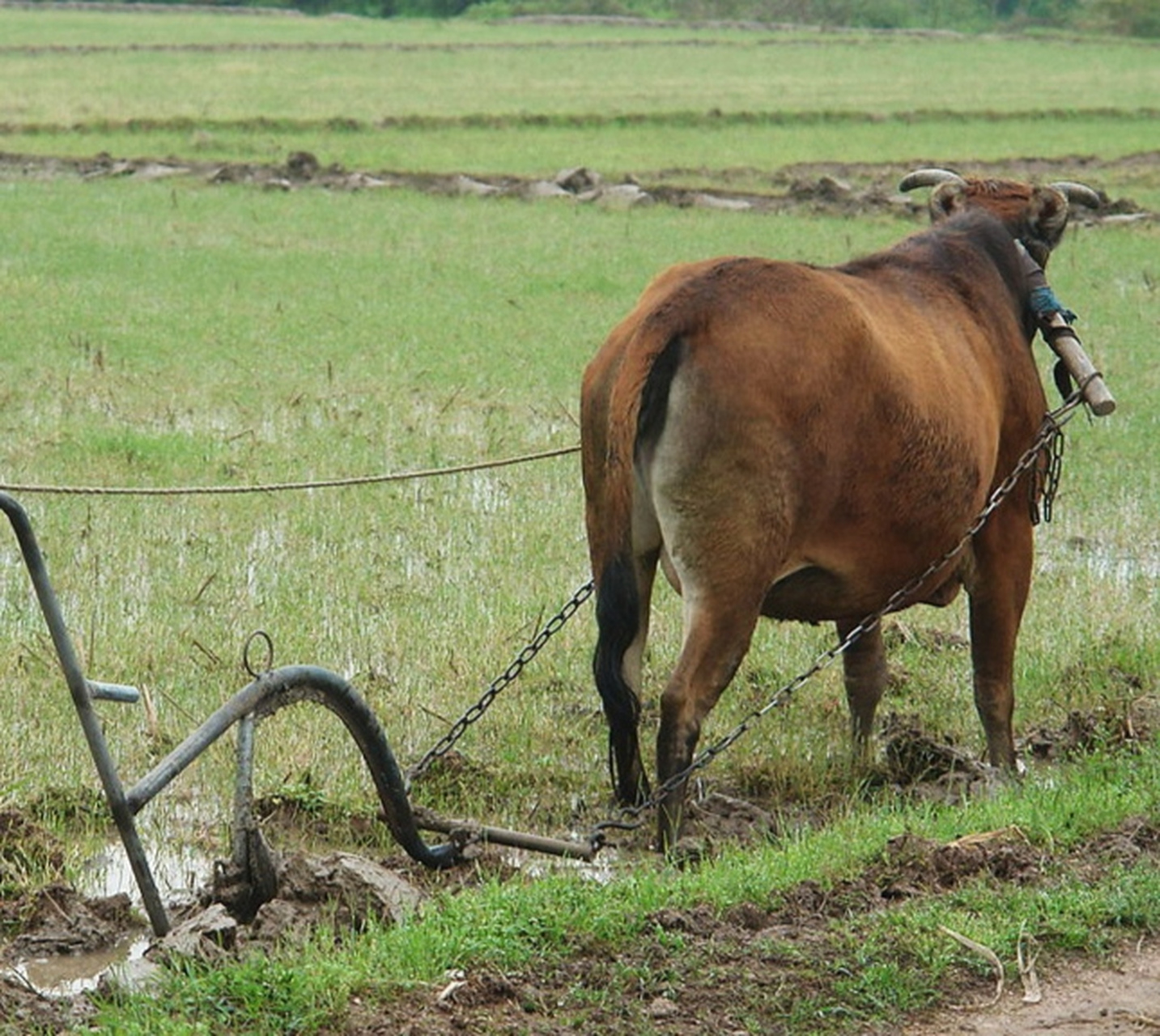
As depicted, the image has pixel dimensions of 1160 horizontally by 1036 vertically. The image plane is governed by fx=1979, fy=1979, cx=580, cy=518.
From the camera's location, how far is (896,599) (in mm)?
6426

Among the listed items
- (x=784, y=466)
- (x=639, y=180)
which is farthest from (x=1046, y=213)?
(x=639, y=180)

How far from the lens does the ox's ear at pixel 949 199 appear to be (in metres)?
7.40

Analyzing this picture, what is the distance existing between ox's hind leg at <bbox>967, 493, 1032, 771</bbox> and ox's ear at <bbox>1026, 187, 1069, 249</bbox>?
3.57ft

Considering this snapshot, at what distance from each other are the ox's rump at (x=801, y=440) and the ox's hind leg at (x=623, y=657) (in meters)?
0.15

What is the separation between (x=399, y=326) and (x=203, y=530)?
20.3 ft

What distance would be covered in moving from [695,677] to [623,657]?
0.30 meters

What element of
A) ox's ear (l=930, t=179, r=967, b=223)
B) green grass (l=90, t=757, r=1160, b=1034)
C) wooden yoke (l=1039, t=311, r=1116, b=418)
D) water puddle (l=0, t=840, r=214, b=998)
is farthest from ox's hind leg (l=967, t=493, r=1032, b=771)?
water puddle (l=0, t=840, r=214, b=998)

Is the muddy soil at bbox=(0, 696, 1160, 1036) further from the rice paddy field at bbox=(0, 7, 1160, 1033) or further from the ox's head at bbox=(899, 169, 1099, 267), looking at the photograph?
the ox's head at bbox=(899, 169, 1099, 267)

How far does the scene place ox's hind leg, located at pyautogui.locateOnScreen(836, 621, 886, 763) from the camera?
6992 millimetres

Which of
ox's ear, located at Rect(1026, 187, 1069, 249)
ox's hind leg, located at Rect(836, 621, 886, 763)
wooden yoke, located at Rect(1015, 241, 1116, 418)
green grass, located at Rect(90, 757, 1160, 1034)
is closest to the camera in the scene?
green grass, located at Rect(90, 757, 1160, 1034)

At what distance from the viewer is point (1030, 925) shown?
485 cm

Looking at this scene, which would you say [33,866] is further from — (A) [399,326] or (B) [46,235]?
(B) [46,235]

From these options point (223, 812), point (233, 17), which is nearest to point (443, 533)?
point (223, 812)

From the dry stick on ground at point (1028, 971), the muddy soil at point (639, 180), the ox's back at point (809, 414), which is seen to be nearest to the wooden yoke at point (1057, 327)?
the ox's back at point (809, 414)
